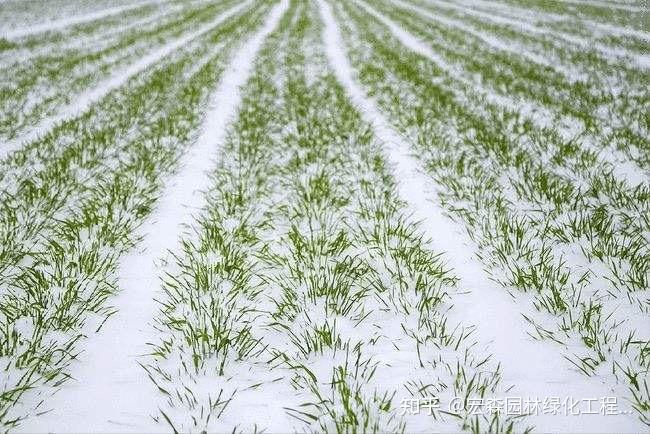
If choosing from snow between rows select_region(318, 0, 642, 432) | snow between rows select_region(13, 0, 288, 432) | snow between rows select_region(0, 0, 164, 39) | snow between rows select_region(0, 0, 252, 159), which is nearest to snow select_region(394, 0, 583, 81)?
snow between rows select_region(318, 0, 642, 432)

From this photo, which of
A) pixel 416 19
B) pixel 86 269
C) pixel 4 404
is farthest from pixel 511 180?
pixel 416 19

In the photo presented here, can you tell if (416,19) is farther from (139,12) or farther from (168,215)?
(168,215)

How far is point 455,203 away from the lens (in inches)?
168

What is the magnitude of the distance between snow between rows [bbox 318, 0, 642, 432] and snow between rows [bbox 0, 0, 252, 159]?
5356mm

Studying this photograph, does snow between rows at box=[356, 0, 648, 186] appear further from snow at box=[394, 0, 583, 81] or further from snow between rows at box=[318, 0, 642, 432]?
snow at box=[394, 0, 583, 81]

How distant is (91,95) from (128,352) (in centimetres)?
779

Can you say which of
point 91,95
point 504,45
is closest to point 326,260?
point 91,95

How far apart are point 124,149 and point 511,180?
4.90 m

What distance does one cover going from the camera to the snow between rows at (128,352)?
2109mm

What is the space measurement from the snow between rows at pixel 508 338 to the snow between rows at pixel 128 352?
1.92 metres

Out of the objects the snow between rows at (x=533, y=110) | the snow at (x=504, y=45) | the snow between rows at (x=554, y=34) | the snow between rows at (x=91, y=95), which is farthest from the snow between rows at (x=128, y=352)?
the snow between rows at (x=554, y=34)

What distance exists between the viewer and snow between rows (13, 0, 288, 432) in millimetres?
2109

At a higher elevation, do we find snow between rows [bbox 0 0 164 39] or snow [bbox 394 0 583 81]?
snow between rows [bbox 0 0 164 39]

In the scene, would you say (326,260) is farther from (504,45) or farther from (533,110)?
(504,45)
